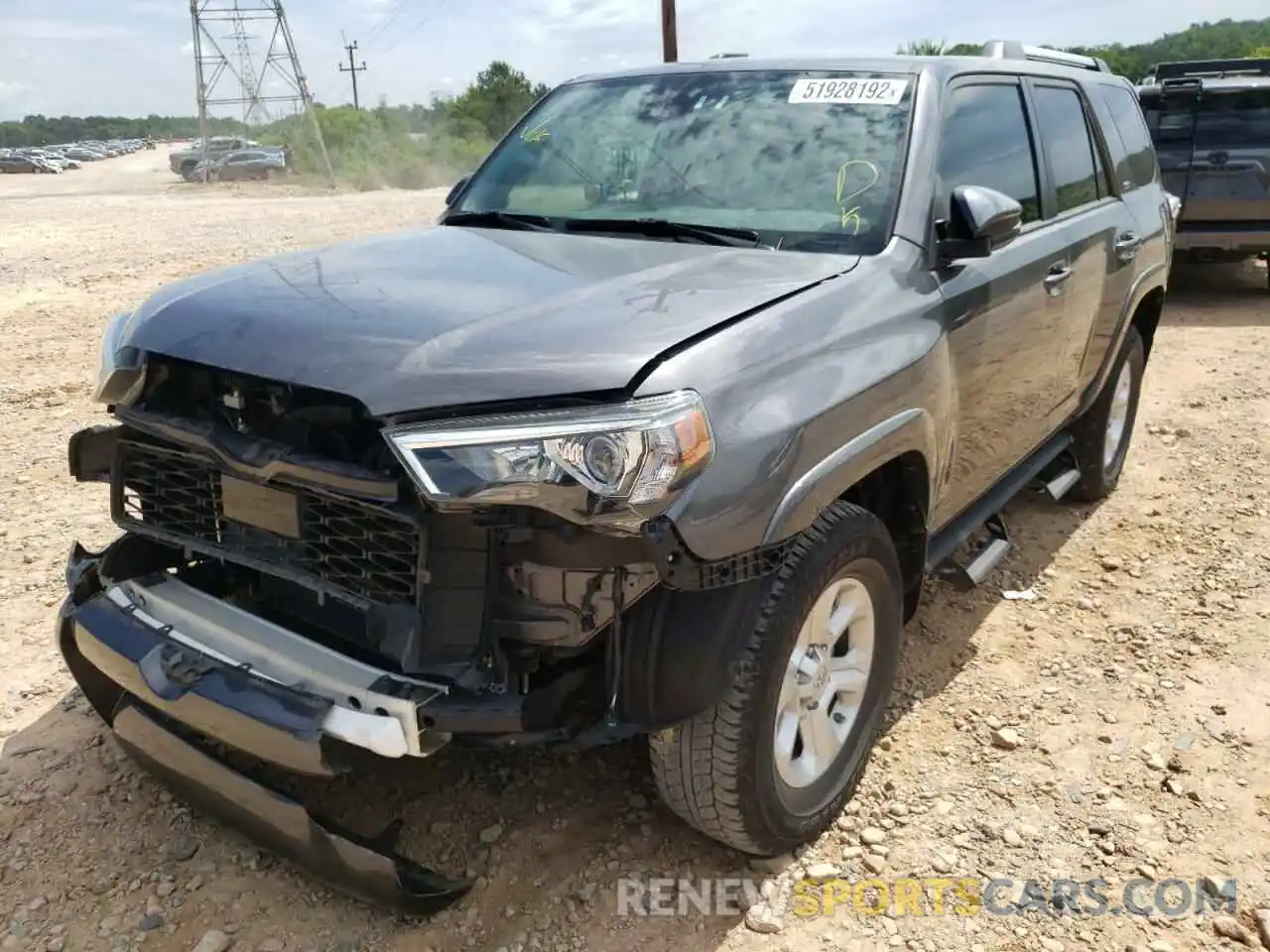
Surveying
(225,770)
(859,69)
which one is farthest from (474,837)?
(859,69)

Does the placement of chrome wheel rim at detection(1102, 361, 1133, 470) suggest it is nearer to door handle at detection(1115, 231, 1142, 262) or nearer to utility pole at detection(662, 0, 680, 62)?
door handle at detection(1115, 231, 1142, 262)

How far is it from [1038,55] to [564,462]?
3.54 metres

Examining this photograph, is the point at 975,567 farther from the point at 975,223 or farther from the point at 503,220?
the point at 503,220

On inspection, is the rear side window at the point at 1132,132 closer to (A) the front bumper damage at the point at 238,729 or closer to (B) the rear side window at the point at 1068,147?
(B) the rear side window at the point at 1068,147

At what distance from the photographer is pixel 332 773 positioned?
2.18 meters

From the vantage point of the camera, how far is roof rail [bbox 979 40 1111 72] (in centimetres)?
422

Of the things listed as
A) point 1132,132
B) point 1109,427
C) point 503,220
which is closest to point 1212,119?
point 1132,132

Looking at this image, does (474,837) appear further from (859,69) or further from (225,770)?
(859,69)

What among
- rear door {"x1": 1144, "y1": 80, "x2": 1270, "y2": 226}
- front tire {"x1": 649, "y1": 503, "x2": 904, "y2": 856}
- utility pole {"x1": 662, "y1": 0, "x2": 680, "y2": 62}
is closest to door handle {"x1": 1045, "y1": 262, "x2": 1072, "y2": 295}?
front tire {"x1": 649, "y1": 503, "x2": 904, "y2": 856}

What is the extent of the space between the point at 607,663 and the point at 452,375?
2.22 ft

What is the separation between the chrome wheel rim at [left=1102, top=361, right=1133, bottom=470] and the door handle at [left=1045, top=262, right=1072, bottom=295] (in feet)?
4.30

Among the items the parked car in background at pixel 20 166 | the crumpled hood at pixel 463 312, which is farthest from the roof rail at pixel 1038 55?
the parked car in background at pixel 20 166

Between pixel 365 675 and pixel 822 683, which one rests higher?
pixel 365 675

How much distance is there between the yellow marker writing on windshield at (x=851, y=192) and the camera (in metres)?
3.01
